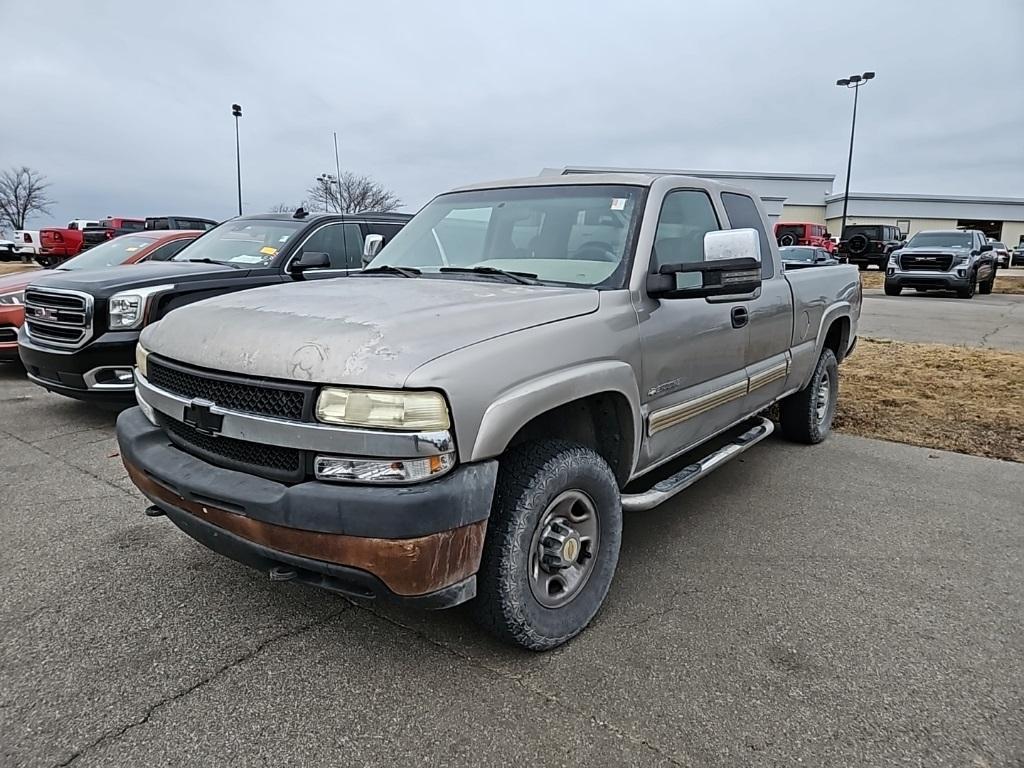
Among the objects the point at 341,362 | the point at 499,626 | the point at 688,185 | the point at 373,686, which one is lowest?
the point at 373,686

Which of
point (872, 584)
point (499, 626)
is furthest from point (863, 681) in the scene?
point (499, 626)

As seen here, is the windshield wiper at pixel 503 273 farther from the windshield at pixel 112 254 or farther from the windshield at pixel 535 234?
the windshield at pixel 112 254

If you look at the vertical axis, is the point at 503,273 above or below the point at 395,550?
above

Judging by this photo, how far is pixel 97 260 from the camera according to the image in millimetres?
7996

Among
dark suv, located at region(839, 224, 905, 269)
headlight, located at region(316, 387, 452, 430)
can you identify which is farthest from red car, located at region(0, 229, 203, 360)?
dark suv, located at region(839, 224, 905, 269)

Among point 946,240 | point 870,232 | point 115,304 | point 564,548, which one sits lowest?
point 564,548

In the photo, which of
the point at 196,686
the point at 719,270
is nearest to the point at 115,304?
the point at 196,686

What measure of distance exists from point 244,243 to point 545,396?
5.37m

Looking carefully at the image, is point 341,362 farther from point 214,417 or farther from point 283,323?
point 214,417

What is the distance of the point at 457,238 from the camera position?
3648mm

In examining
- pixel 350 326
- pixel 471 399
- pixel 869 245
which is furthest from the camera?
pixel 869 245

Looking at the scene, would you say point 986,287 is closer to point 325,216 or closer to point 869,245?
point 869,245

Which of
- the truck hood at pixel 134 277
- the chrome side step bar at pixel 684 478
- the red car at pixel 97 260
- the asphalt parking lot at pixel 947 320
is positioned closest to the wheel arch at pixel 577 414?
the chrome side step bar at pixel 684 478

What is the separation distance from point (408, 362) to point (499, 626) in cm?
101
